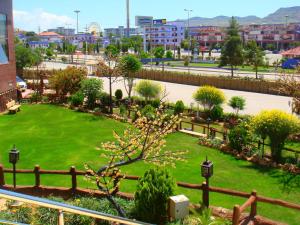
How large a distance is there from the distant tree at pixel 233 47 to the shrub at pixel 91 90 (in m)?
28.8

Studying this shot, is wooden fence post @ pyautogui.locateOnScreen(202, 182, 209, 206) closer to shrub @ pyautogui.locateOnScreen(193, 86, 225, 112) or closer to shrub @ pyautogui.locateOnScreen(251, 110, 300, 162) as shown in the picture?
shrub @ pyautogui.locateOnScreen(251, 110, 300, 162)

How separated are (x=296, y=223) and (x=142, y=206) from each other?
13.7 feet

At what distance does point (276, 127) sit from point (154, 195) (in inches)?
340

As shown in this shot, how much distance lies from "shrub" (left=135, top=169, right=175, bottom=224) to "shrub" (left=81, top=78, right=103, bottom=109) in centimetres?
2034

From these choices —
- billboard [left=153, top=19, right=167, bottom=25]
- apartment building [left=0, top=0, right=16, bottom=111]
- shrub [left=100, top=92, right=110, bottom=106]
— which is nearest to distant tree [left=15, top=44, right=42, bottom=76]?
apartment building [left=0, top=0, right=16, bottom=111]

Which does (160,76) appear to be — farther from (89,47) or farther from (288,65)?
(89,47)

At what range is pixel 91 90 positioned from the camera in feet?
97.8

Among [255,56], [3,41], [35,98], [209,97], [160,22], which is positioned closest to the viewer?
[209,97]

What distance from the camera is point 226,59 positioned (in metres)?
56.1

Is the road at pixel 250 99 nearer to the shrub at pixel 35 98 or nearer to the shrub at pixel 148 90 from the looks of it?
the shrub at pixel 148 90

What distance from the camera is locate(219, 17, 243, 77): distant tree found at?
5466 cm

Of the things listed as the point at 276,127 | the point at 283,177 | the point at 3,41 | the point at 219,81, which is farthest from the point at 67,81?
the point at 283,177

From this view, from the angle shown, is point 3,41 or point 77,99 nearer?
Result: point 77,99

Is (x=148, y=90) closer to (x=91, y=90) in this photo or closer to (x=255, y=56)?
(x=91, y=90)
